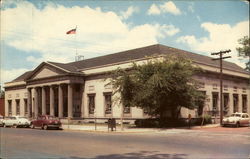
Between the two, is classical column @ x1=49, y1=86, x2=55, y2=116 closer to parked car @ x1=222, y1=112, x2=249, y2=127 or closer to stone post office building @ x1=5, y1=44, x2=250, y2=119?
stone post office building @ x1=5, y1=44, x2=250, y2=119

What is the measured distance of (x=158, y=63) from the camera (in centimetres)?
3161

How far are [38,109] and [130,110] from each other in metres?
21.4

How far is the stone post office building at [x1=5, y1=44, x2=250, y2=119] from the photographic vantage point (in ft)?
141

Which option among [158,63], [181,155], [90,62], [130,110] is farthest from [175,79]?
[90,62]

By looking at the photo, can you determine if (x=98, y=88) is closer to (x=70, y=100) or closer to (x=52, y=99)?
(x=70, y=100)

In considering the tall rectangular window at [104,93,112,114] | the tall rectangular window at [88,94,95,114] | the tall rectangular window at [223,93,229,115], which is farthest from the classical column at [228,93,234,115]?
the tall rectangular window at [88,94,95,114]

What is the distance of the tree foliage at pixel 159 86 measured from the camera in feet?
98.6

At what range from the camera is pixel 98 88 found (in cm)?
4547

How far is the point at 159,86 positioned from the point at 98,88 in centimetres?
1708

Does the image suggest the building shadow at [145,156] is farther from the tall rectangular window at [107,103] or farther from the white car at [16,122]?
the tall rectangular window at [107,103]

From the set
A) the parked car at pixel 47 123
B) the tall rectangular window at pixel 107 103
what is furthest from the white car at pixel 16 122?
the tall rectangular window at pixel 107 103

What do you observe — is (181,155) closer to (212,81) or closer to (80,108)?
(212,81)

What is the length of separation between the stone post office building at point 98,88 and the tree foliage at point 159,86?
7.25 meters

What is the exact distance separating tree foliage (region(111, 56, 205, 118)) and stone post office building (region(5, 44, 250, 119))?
7.25 metres
